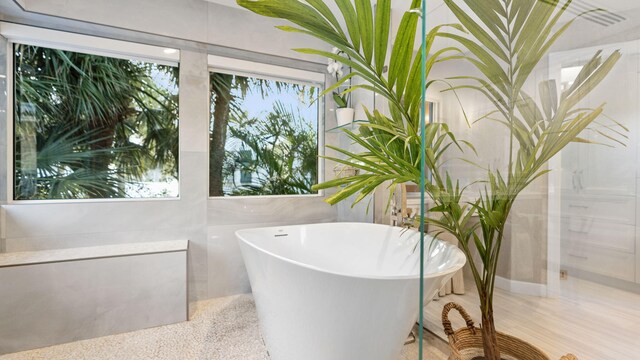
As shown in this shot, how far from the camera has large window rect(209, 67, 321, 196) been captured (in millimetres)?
2578

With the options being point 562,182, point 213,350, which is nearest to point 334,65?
point 562,182

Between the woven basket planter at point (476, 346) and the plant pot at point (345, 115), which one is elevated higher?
the plant pot at point (345, 115)

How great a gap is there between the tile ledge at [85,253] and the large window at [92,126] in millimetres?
411

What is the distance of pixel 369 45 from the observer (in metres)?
0.77

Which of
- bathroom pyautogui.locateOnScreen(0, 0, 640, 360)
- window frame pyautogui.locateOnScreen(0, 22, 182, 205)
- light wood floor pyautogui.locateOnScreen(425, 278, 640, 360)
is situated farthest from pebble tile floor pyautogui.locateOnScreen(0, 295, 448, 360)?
window frame pyautogui.locateOnScreen(0, 22, 182, 205)

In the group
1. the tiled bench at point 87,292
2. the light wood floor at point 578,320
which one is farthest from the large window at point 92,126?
the light wood floor at point 578,320

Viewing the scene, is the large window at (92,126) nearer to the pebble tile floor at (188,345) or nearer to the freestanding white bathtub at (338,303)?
the pebble tile floor at (188,345)

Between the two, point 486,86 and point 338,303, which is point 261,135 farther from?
point 486,86

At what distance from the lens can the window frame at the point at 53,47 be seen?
76.6 inches

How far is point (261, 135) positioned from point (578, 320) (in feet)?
8.19

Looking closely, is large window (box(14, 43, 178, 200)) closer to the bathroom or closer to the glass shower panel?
the bathroom

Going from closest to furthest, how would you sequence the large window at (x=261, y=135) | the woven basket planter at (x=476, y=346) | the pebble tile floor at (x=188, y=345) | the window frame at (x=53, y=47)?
1. the woven basket planter at (x=476, y=346)
2. the pebble tile floor at (x=188, y=345)
3. the window frame at (x=53, y=47)
4. the large window at (x=261, y=135)

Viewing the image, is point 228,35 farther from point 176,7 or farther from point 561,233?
point 561,233

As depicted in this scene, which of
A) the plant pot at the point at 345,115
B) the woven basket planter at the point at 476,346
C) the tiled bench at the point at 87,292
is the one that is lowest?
the tiled bench at the point at 87,292
